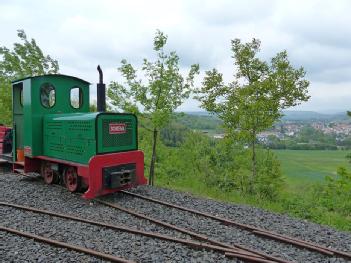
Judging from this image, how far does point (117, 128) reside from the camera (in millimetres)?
7734

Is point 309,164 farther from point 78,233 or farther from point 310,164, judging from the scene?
point 78,233

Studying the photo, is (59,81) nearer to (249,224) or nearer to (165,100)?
(165,100)

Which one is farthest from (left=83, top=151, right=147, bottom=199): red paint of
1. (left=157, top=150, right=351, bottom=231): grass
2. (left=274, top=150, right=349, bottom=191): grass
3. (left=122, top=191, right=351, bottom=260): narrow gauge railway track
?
(left=274, top=150, right=349, bottom=191): grass

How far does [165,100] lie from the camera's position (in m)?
10.9

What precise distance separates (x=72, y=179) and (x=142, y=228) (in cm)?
309

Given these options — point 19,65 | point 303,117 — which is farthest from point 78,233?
point 303,117

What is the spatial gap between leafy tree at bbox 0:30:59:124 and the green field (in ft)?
82.7

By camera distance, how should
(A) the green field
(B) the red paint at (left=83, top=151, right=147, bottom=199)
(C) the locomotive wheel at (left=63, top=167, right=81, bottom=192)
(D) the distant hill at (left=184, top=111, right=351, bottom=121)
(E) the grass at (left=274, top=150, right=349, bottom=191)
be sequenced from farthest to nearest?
(A) the green field, (E) the grass at (left=274, top=150, right=349, bottom=191), (D) the distant hill at (left=184, top=111, right=351, bottom=121), (C) the locomotive wheel at (left=63, top=167, right=81, bottom=192), (B) the red paint at (left=83, top=151, right=147, bottom=199)

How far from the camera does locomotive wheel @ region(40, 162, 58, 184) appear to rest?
28.7 ft

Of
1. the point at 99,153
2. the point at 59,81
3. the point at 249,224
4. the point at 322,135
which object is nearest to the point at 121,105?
the point at 59,81

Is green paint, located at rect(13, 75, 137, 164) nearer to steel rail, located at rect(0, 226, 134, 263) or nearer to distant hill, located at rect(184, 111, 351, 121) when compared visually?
steel rail, located at rect(0, 226, 134, 263)

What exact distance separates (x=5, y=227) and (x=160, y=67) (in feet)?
23.2

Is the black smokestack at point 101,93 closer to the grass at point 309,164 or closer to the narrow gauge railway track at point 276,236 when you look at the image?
the narrow gauge railway track at point 276,236

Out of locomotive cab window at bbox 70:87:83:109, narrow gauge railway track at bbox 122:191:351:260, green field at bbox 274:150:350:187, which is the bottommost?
green field at bbox 274:150:350:187
